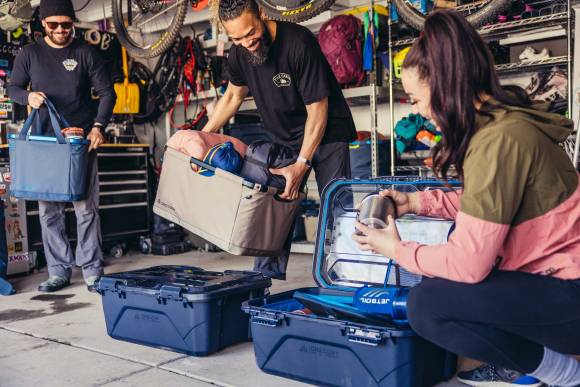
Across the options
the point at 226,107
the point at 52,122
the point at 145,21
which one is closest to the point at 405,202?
the point at 226,107

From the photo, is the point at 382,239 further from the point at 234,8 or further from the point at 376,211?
the point at 234,8

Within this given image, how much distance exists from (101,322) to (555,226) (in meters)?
2.05

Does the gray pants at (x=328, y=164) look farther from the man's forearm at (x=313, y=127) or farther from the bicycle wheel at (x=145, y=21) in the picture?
the bicycle wheel at (x=145, y=21)

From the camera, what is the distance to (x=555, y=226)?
4.82 ft

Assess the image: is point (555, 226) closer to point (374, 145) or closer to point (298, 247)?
point (374, 145)

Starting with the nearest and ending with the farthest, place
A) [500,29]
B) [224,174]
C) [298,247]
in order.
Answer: [224,174] → [500,29] → [298,247]

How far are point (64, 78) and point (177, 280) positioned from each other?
180cm

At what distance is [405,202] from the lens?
6.17 ft

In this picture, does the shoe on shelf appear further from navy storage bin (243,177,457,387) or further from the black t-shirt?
navy storage bin (243,177,457,387)

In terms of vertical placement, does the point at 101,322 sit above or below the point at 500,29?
below

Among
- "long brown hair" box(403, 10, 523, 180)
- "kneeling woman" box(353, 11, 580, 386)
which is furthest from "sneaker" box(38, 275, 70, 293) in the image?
"long brown hair" box(403, 10, 523, 180)

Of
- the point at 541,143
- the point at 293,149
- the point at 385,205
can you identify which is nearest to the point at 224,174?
the point at 293,149

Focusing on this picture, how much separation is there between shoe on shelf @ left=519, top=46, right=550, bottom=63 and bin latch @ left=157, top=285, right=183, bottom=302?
2.69 meters

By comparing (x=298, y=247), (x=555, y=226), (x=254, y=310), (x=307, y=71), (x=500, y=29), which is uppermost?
(x=500, y=29)
